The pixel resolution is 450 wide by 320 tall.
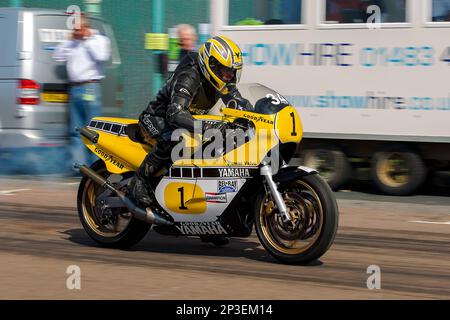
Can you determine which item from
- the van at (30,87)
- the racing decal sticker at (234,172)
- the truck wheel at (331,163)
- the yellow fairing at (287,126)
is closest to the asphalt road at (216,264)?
the racing decal sticker at (234,172)

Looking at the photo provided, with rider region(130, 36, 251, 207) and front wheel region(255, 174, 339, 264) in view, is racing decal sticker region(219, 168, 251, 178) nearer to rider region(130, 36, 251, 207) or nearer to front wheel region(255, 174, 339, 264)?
front wheel region(255, 174, 339, 264)

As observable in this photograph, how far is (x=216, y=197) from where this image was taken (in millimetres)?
Answer: 7703

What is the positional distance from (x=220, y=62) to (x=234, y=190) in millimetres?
957

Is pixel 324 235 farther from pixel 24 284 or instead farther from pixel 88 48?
pixel 88 48

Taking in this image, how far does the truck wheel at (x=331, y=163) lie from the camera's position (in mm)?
12578

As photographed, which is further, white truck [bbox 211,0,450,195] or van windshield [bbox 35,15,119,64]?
van windshield [bbox 35,15,119,64]

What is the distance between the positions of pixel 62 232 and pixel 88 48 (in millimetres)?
4646

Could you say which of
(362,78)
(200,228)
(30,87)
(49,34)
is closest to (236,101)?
(200,228)

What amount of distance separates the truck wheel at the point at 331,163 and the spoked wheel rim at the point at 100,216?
181 inches

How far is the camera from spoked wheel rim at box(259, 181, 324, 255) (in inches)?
287

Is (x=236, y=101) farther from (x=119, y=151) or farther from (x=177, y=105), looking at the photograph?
(x=119, y=151)

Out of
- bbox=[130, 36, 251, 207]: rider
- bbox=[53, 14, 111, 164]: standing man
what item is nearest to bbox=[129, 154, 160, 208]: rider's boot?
bbox=[130, 36, 251, 207]: rider

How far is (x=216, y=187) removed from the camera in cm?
771

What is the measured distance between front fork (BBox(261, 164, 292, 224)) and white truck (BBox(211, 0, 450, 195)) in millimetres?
4835
